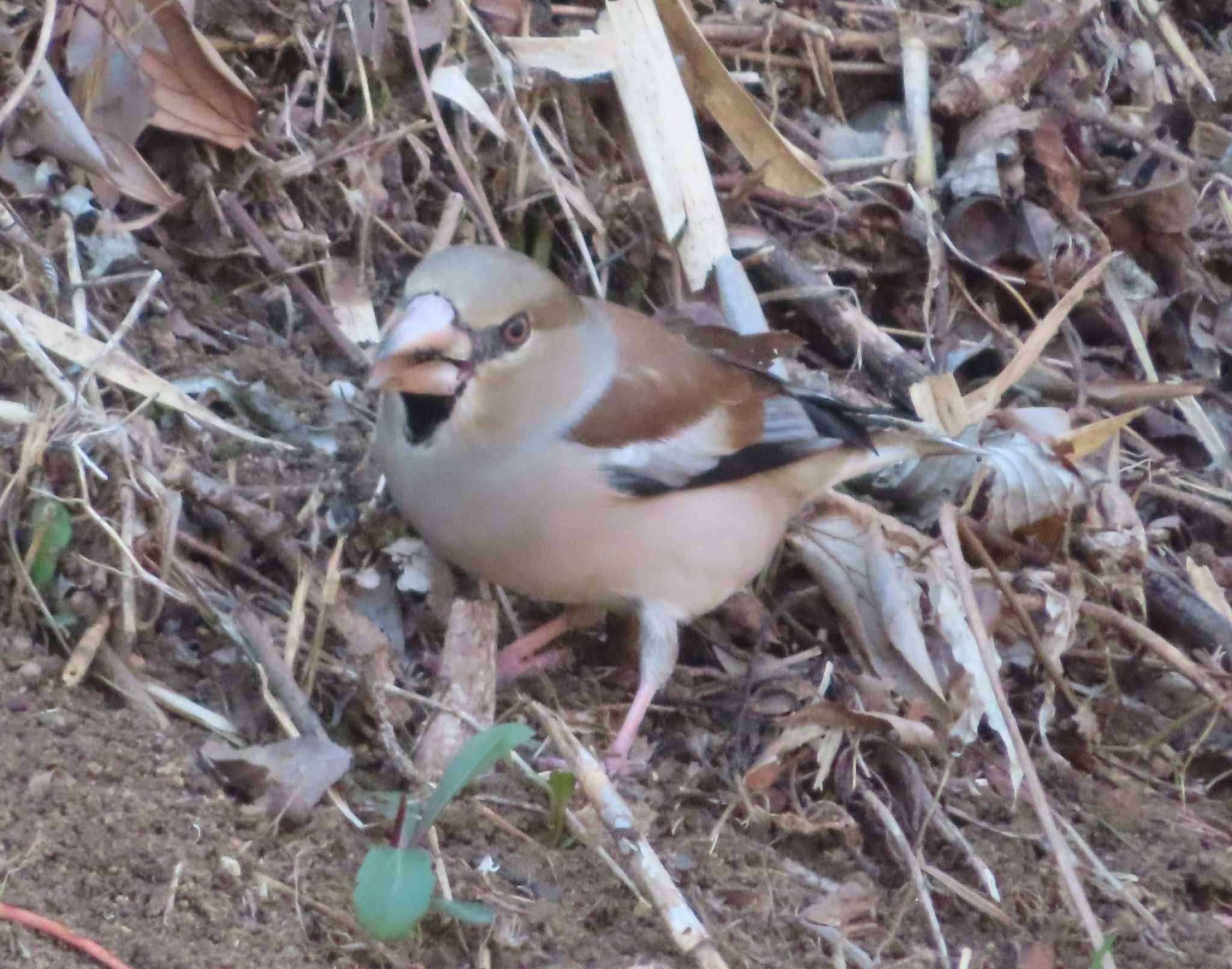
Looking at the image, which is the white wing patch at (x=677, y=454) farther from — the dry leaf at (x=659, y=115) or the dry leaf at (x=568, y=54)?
the dry leaf at (x=568, y=54)

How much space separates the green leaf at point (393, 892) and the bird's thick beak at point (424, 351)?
0.97 meters

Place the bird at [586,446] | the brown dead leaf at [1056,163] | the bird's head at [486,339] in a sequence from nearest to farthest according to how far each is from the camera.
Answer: the bird's head at [486,339]
the bird at [586,446]
the brown dead leaf at [1056,163]

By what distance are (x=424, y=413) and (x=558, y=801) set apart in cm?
87

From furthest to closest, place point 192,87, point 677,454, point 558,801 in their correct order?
1. point 192,87
2. point 677,454
3. point 558,801

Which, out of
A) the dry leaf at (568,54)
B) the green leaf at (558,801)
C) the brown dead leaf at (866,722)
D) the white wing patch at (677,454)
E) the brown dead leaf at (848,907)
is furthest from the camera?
the dry leaf at (568,54)

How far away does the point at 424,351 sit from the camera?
2.88 m

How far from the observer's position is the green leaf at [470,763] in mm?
2291

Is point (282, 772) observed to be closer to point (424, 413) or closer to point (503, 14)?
point (424, 413)

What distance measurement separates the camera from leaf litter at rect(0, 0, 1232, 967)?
8.45ft

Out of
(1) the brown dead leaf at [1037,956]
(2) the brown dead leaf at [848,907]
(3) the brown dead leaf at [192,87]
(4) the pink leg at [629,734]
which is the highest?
(3) the brown dead leaf at [192,87]

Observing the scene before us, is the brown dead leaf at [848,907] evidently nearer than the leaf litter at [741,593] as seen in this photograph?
No

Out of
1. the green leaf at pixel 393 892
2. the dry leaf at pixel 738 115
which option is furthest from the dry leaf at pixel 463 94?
the green leaf at pixel 393 892

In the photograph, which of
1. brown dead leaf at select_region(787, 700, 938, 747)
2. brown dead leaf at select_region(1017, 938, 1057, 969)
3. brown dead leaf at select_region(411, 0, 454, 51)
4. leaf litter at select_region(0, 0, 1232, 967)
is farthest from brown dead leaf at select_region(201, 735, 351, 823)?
brown dead leaf at select_region(411, 0, 454, 51)

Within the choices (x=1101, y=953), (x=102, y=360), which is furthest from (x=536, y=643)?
(x=1101, y=953)
